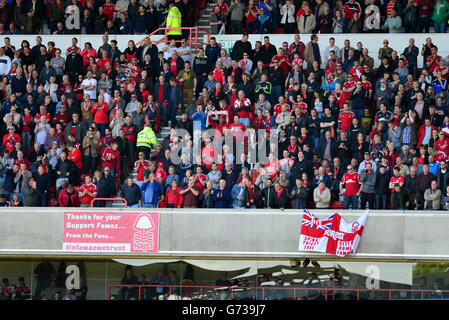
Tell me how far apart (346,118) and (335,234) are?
389cm

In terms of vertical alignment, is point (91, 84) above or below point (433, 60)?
below

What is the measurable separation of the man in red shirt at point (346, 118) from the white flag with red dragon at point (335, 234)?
10.6 ft

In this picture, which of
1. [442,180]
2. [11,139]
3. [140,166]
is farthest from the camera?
[11,139]

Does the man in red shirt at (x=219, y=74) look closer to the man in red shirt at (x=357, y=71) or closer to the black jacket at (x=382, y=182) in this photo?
the man in red shirt at (x=357, y=71)

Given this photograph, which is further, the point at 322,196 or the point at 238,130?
the point at 238,130

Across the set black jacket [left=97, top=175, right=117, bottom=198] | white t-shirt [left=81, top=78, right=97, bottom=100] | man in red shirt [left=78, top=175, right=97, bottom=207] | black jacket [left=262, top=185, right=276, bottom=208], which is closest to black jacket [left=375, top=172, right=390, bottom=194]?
black jacket [left=262, top=185, right=276, bottom=208]

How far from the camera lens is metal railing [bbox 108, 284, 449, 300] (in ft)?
79.3

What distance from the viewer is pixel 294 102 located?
89.7 feet

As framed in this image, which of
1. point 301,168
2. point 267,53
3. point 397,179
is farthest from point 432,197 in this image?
point 267,53

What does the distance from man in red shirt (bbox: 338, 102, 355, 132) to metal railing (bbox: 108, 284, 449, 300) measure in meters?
4.60

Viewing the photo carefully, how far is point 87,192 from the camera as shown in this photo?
83.4 ft

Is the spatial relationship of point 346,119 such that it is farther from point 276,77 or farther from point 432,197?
point 432,197
